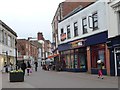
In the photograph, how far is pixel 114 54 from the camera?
1089 inches

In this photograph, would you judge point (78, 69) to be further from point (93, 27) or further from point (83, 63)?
point (93, 27)

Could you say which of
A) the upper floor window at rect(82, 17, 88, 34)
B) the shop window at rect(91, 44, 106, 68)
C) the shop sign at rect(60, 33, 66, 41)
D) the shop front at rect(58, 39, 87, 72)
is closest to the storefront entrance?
the shop window at rect(91, 44, 106, 68)

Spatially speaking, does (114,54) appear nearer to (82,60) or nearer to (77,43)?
(77,43)

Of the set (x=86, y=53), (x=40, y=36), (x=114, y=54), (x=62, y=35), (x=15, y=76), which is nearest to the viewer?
Result: (x=15, y=76)

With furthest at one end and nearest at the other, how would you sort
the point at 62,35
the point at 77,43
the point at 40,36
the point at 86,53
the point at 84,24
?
1. the point at 40,36
2. the point at 62,35
3. the point at 77,43
4. the point at 86,53
5. the point at 84,24

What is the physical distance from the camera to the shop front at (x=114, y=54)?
88.7ft

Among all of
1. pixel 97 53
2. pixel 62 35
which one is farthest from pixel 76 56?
pixel 97 53

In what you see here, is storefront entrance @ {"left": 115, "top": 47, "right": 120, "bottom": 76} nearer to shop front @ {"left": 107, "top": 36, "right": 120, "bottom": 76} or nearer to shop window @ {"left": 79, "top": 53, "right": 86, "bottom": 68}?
shop front @ {"left": 107, "top": 36, "right": 120, "bottom": 76}

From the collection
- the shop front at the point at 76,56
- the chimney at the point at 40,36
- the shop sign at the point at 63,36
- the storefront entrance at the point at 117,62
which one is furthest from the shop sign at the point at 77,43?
the chimney at the point at 40,36

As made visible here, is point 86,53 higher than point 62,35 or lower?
lower

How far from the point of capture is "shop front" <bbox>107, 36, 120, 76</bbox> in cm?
2703

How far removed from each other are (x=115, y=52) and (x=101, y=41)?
10.2 feet

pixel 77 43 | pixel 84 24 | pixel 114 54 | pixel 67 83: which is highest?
pixel 84 24

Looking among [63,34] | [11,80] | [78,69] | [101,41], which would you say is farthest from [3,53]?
[11,80]
